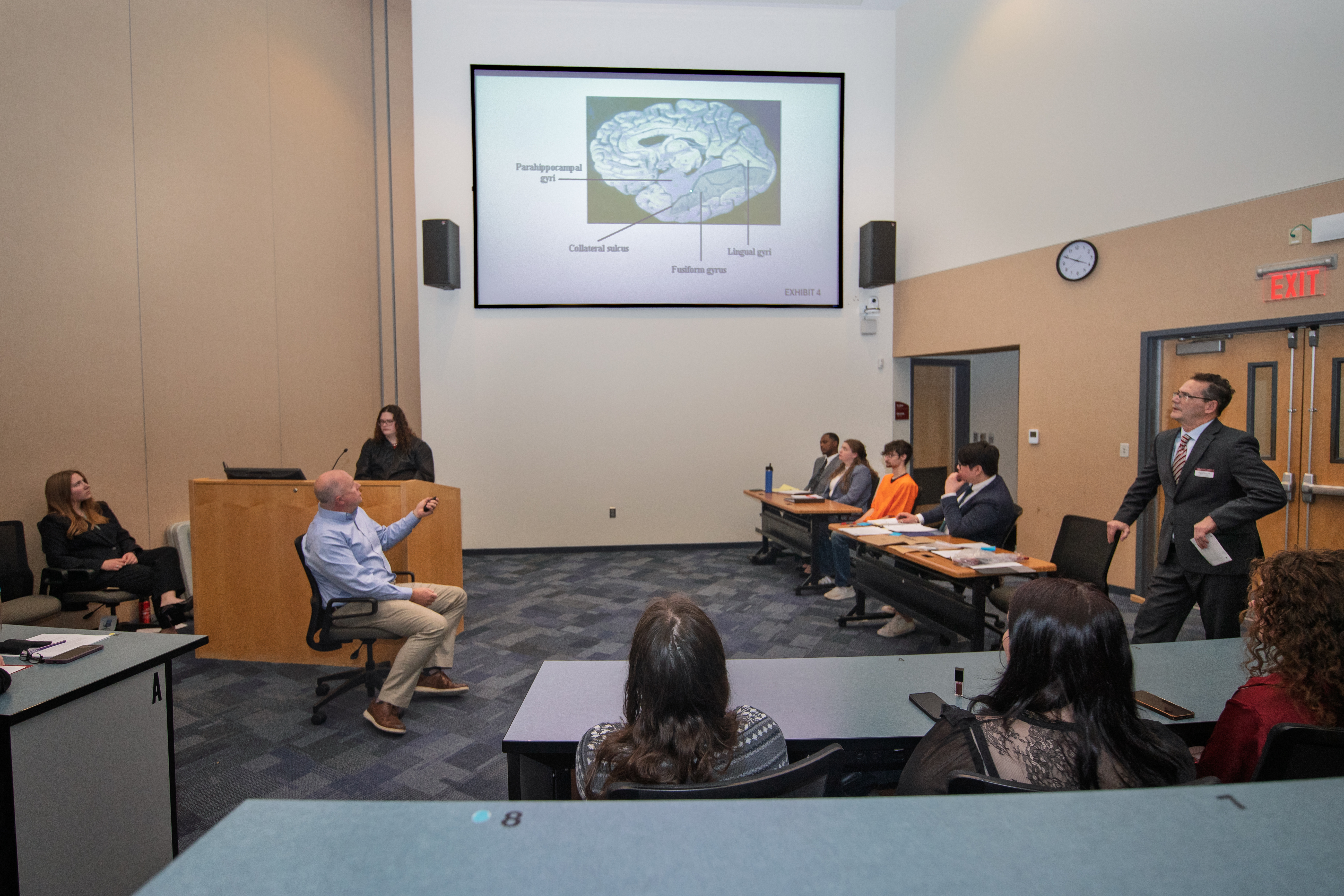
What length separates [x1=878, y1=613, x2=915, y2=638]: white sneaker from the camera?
4113mm

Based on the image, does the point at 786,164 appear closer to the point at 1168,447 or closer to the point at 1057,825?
the point at 1168,447

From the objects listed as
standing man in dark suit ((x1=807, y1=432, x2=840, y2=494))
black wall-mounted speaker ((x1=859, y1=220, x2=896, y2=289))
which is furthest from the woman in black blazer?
black wall-mounted speaker ((x1=859, y1=220, x2=896, y2=289))

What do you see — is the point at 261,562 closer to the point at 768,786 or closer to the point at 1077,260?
the point at 768,786

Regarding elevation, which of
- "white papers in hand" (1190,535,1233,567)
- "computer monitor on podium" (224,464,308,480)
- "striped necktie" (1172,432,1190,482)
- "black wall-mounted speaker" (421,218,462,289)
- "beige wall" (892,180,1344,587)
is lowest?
"white papers in hand" (1190,535,1233,567)

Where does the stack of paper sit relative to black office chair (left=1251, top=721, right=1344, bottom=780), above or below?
below

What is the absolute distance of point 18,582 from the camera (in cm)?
339

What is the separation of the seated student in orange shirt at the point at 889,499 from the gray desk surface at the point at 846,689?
244 centimetres

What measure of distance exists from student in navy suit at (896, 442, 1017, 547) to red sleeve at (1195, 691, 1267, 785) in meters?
2.32

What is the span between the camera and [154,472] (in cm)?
424

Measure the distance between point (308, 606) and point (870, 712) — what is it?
3.22 m

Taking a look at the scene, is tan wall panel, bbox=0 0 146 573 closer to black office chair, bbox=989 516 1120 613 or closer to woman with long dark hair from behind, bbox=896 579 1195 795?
woman with long dark hair from behind, bbox=896 579 1195 795

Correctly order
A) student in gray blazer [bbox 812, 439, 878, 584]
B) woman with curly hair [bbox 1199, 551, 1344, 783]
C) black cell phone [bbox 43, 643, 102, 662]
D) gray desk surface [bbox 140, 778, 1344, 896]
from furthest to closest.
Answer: student in gray blazer [bbox 812, 439, 878, 584], black cell phone [bbox 43, 643, 102, 662], woman with curly hair [bbox 1199, 551, 1344, 783], gray desk surface [bbox 140, 778, 1344, 896]

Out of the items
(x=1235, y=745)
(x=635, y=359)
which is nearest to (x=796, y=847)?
(x=1235, y=745)

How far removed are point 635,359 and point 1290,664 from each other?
565cm
